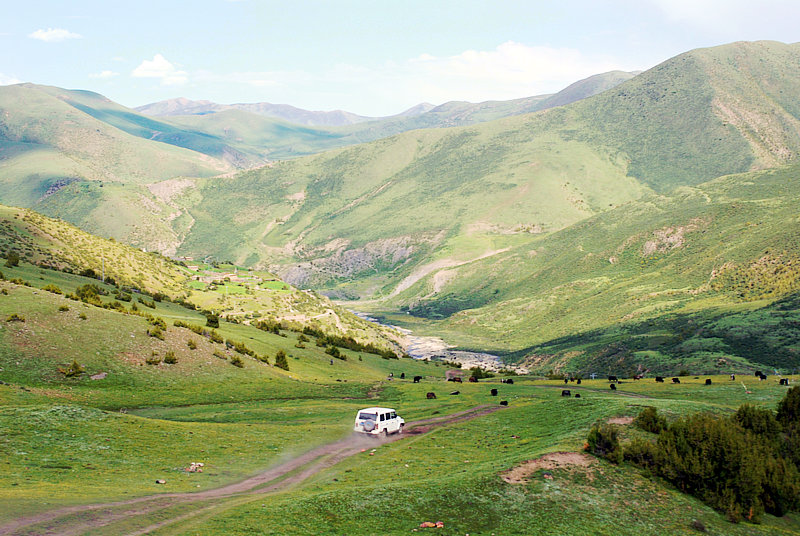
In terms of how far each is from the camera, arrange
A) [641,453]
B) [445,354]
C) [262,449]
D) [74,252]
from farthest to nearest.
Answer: [445,354] → [74,252] → [262,449] → [641,453]

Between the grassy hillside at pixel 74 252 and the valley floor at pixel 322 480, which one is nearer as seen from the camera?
the valley floor at pixel 322 480

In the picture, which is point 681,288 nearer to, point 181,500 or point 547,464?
Result: point 547,464

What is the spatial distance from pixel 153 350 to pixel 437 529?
119 feet

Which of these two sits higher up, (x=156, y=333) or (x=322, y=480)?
(x=156, y=333)

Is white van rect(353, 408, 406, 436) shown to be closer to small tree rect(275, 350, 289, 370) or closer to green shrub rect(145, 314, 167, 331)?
green shrub rect(145, 314, 167, 331)

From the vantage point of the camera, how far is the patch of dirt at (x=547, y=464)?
24547 mm

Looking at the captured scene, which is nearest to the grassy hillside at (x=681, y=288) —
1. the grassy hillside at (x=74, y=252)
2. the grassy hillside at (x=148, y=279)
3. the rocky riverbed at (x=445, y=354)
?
the rocky riverbed at (x=445, y=354)

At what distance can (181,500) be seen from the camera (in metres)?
21.0

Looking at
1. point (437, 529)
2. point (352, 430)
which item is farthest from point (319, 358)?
point (437, 529)

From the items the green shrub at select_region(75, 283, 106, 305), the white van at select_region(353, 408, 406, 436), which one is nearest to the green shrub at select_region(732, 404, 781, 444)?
the white van at select_region(353, 408, 406, 436)

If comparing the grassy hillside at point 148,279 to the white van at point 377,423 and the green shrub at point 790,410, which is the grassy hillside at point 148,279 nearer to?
the white van at point 377,423

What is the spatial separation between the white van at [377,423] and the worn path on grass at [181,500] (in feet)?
1.55

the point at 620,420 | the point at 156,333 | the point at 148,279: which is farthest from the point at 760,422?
the point at 148,279

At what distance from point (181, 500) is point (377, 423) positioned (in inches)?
606
